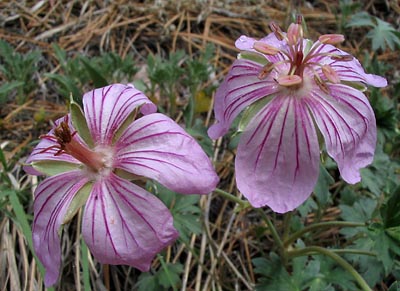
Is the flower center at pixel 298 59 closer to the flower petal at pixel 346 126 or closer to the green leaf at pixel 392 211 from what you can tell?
the flower petal at pixel 346 126

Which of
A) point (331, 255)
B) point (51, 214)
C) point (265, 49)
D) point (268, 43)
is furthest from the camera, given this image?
point (331, 255)

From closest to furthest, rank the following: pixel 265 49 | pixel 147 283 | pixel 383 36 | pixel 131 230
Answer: pixel 131 230
pixel 265 49
pixel 147 283
pixel 383 36

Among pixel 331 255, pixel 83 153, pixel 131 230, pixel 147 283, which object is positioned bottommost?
pixel 147 283

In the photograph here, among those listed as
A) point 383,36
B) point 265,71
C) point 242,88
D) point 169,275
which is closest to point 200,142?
point 169,275

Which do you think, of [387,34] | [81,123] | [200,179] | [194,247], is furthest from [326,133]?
[387,34]

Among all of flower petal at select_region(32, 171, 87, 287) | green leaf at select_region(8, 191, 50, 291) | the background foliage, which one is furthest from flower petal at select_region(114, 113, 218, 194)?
green leaf at select_region(8, 191, 50, 291)

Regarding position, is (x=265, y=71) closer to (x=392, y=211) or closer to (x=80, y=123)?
(x=80, y=123)

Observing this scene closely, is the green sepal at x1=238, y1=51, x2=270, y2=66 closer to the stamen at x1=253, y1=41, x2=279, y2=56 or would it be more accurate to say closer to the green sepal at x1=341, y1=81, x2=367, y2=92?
the stamen at x1=253, y1=41, x2=279, y2=56

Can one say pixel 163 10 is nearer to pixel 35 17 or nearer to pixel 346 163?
pixel 35 17
